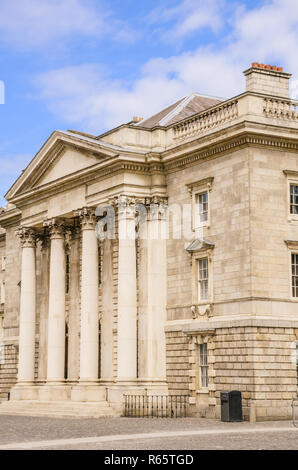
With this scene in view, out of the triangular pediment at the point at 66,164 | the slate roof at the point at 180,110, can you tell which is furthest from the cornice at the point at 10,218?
the slate roof at the point at 180,110

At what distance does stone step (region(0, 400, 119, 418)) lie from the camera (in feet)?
129

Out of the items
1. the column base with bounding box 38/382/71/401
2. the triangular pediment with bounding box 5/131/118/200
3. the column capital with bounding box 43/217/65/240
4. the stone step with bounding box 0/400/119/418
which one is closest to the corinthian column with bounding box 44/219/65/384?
the column capital with bounding box 43/217/65/240

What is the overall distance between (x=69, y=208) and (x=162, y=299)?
322 inches

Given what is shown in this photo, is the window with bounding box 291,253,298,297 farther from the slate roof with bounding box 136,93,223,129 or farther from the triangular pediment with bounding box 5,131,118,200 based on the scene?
the slate roof with bounding box 136,93,223,129

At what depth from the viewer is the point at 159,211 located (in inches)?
1639

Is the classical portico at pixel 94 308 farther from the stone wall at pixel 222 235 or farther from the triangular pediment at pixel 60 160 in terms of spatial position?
the triangular pediment at pixel 60 160

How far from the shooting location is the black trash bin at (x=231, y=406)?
3397cm

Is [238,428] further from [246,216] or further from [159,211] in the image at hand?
[159,211]

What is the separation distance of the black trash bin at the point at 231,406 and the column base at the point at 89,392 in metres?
8.96

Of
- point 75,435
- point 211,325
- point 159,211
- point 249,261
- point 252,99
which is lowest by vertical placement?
point 75,435

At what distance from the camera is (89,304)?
43.0 m

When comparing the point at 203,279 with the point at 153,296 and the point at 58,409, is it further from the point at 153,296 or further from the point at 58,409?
the point at 58,409
